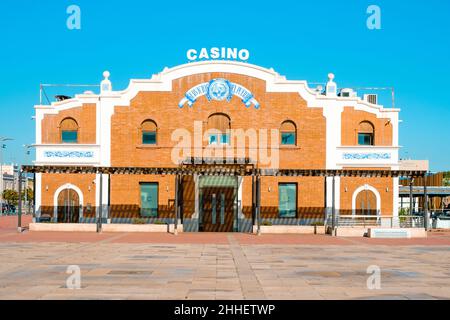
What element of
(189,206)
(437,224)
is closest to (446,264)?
(189,206)

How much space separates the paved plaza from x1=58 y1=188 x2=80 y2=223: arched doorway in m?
11.7

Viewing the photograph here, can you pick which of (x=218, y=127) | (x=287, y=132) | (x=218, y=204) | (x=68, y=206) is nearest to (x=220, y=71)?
(x=218, y=127)

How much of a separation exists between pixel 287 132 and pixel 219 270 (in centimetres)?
2443

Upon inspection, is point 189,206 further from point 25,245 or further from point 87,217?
point 25,245

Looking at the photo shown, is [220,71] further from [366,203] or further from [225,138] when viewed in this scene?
[366,203]

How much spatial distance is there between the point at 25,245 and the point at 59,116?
16.8m

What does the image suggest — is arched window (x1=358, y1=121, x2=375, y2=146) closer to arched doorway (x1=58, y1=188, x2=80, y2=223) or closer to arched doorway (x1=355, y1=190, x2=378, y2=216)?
arched doorway (x1=355, y1=190, x2=378, y2=216)

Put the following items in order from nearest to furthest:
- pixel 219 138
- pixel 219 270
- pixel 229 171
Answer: pixel 219 270 < pixel 229 171 < pixel 219 138

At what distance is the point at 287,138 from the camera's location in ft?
136

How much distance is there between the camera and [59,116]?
137 feet

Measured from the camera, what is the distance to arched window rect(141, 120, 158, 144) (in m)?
41.4

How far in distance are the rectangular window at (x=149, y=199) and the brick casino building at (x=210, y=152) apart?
0.22ft

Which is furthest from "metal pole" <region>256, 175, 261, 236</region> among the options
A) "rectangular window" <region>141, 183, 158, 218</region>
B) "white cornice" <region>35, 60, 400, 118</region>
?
"rectangular window" <region>141, 183, 158, 218</region>

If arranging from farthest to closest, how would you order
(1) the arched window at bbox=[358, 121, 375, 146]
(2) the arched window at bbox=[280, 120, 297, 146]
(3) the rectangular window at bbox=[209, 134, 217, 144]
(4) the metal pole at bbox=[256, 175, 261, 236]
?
1. (1) the arched window at bbox=[358, 121, 375, 146]
2. (2) the arched window at bbox=[280, 120, 297, 146]
3. (3) the rectangular window at bbox=[209, 134, 217, 144]
4. (4) the metal pole at bbox=[256, 175, 261, 236]
